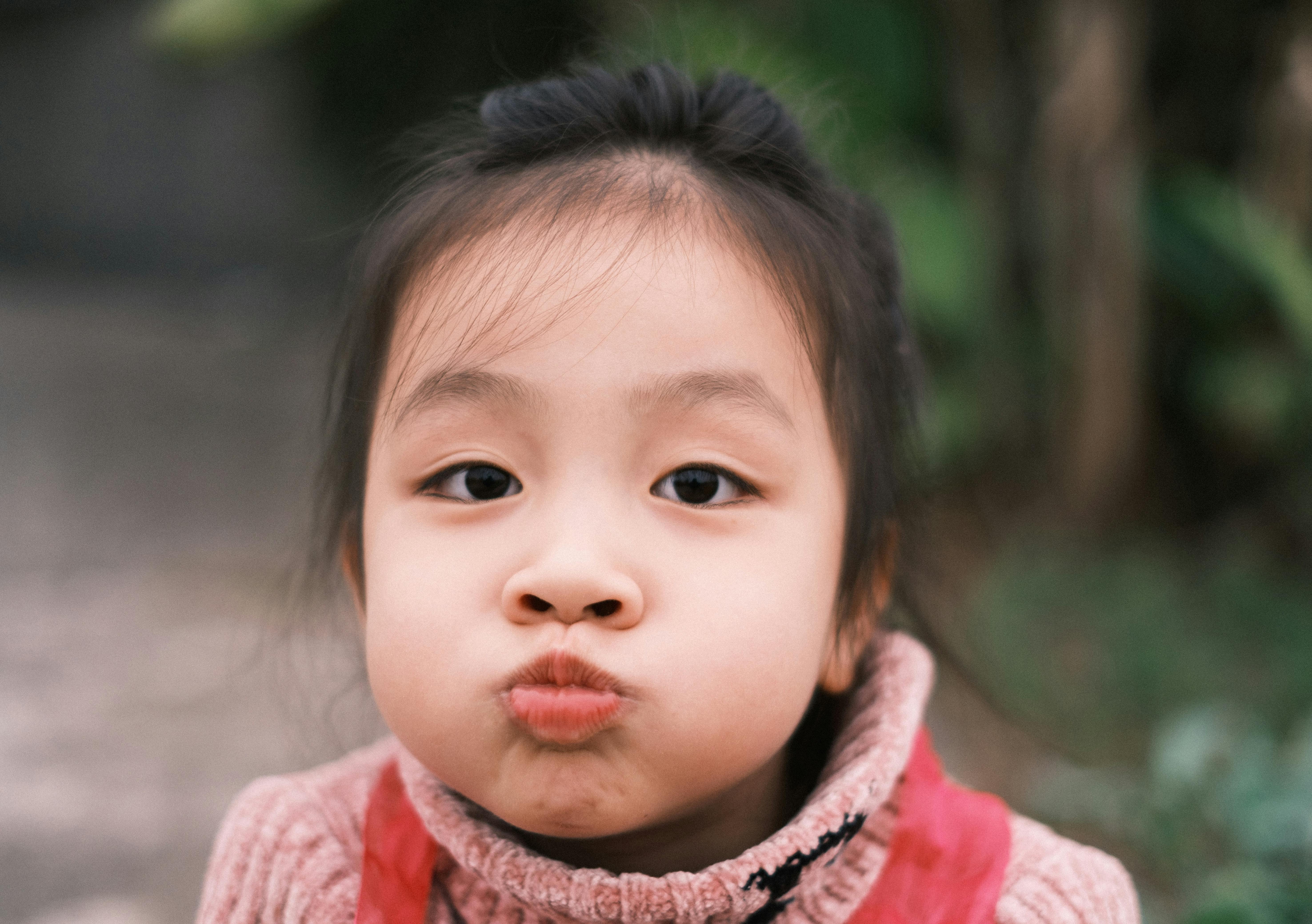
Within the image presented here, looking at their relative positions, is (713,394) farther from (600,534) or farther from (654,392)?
(600,534)

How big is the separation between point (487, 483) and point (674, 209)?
307 millimetres

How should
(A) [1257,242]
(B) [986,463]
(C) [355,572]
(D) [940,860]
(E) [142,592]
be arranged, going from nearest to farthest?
(D) [940,860], (C) [355,572], (A) [1257,242], (E) [142,592], (B) [986,463]

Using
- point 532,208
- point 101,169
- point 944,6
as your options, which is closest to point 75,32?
point 101,169

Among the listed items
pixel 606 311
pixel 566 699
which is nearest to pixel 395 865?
pixel 566 699

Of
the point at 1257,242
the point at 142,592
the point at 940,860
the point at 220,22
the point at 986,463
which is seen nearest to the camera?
the point at 940,860

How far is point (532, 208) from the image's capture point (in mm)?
1039

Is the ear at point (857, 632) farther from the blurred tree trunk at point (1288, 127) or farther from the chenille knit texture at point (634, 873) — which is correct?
the blurred tree trunk at point (1288, 127)

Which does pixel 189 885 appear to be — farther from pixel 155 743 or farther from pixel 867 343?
pixel 867 343

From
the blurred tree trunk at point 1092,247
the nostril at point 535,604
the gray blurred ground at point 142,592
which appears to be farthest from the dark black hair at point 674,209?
the blurred tree trunk at point 1092,247

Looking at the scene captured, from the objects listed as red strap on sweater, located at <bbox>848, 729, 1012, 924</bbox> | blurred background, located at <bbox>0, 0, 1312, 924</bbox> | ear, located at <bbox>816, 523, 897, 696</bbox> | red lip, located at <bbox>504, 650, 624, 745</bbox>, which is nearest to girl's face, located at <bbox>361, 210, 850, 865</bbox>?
red lip, located at <bbox>504, 650, 624, 745</bbox>

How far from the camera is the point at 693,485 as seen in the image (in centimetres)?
97

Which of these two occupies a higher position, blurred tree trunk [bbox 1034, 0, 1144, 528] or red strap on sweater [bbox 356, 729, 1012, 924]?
blurred tree trunk [bbox 1034, 0, 1144, 528]

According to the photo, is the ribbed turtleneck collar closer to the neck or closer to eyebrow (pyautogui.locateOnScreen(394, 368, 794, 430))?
the neck

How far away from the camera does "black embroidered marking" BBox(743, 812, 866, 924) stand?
0.96 meters
